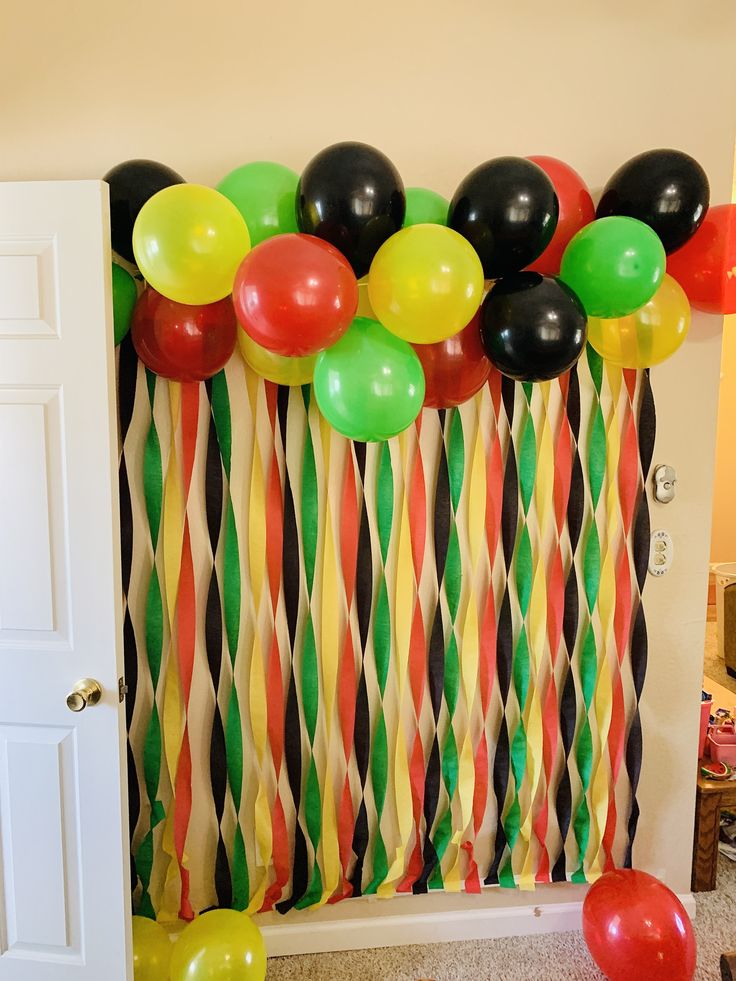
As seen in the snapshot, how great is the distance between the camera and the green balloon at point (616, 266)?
60.0 inches

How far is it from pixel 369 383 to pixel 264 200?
50 cm

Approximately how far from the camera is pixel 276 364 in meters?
1.69

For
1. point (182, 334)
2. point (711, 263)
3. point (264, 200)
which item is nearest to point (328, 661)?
point (182, 334)

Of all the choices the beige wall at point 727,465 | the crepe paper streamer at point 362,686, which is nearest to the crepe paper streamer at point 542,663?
the crepe paper streamer at point 362,686

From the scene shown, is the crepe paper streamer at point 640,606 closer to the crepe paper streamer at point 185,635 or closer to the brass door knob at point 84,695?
the crepe paper streamer at point 185,635

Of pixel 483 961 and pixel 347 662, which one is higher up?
pixel 347 662

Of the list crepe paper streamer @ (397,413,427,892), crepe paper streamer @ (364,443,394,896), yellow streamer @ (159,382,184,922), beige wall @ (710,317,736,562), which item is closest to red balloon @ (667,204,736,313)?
crepe paper streamer @ (397,413,427,892)

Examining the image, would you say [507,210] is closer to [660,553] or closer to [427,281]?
[427,281]

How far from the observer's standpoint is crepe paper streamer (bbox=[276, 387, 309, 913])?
190 cm

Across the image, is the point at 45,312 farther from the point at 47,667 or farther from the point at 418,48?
the point at 418,48

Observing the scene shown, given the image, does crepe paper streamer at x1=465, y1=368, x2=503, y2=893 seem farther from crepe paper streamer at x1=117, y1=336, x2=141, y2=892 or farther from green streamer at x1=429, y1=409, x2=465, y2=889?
crepe paper streamer at x1=117, y1=336, x2=141, y2=892

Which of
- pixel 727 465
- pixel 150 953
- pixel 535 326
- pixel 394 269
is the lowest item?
pixel 150 953

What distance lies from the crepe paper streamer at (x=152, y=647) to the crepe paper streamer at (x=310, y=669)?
377mm

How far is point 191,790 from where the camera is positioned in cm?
196
